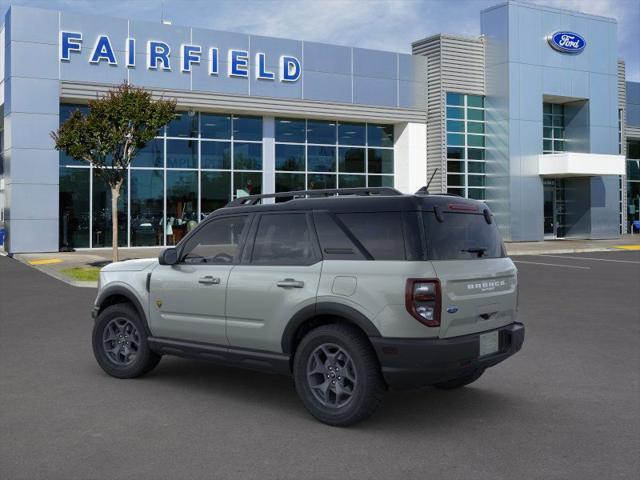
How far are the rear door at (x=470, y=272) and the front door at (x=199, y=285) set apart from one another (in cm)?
182

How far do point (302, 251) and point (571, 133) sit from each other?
1244 inches

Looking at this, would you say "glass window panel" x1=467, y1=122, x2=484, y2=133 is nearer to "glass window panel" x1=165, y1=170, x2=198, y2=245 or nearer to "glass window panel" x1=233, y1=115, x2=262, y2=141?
"glass window panel" x1=233, y1=115, x2=262, y2=141

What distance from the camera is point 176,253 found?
6.51 meters

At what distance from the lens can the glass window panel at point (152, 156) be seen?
26.2 meters

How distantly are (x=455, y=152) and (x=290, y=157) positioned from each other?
7.53 meters

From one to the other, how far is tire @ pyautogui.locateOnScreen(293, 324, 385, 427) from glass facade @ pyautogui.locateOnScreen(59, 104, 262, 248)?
70.9 feet

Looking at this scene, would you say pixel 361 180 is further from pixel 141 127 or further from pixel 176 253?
pixel 176 253

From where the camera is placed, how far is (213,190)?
91.0 ft

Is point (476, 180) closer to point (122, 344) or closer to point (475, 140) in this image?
point (475, 140)

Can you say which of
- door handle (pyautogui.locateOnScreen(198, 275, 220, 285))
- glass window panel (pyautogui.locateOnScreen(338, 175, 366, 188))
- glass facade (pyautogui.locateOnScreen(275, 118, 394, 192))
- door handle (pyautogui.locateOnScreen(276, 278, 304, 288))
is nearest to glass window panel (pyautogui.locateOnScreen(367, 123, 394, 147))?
glass facade (pyautogui.locateOnScreen(275, 118, 394, 192))

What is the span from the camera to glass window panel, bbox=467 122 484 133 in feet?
105

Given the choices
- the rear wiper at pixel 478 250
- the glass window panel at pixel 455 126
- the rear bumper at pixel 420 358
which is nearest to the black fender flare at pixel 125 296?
the rear bumper at pixel 420 358

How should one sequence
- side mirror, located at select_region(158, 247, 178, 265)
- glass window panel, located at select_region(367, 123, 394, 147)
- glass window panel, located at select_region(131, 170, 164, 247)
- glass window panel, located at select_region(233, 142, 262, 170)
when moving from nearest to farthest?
side mirror, located at select_region(158, 247, 178, 265)
glass window panel, located at select_region(131, 170, 164, 247)
glass window panel, located at select_region(233, 142, 262, 170)
glass window panel, located at select_region(367, 123, 394, 147)

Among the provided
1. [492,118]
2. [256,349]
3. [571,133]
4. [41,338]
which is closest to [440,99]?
[492,118]
